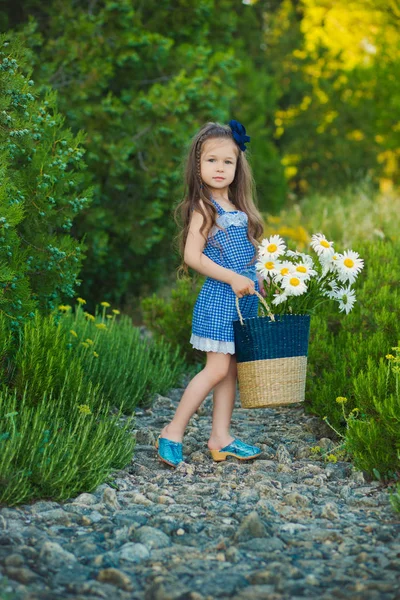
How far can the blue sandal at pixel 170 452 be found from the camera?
3.76 m

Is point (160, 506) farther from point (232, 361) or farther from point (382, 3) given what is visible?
point (382, 3)

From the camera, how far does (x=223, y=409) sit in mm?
3943

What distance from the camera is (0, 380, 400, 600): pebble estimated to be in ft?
7.89

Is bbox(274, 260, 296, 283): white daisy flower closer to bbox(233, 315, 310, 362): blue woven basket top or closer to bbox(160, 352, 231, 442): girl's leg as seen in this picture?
bbox(233, 315, 310, 362): blue woven basket top

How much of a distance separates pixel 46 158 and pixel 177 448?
68.8 inches

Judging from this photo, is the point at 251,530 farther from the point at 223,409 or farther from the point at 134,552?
the point at 223,409

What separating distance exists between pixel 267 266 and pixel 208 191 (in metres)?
Result: 0.56

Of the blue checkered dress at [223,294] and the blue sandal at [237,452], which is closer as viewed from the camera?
the blue checkered dress at [223,294]

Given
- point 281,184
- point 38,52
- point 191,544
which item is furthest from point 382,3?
point 191,544

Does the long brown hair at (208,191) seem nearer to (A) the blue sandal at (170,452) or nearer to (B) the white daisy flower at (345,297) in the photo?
(B) the white daisy flower at (345,297)

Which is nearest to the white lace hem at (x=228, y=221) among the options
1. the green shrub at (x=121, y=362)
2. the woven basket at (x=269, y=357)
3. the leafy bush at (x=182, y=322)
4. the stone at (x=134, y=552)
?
the woven basket at (x=269, y=357)

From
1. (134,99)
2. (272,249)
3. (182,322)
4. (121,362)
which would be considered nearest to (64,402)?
(121,362)

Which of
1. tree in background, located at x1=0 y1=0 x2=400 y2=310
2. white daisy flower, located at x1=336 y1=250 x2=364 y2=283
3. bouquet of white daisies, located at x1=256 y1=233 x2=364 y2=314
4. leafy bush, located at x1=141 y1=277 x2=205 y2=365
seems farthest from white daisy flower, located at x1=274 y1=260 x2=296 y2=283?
tree in background, located at x1=0 y1=0 x2=400 y2=310

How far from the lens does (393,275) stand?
5.11 metres
